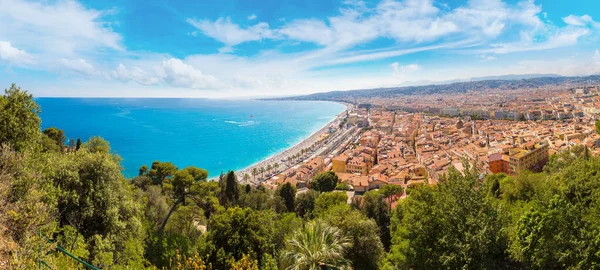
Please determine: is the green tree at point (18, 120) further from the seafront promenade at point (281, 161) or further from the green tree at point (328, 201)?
the seafront promenade at point (281, 161)

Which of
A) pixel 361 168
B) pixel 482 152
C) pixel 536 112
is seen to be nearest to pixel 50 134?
pixel 361 168

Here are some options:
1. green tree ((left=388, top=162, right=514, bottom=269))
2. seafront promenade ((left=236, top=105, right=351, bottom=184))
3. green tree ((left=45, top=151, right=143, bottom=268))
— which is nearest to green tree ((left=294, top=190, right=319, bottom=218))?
green tree ((left=388, top=162, right=514, bottom=269))

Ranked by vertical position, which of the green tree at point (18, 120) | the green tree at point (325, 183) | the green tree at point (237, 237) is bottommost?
the green tree at point (325, 183)

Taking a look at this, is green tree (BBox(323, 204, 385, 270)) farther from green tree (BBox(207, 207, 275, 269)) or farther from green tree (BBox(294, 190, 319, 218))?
green tree (BBox(294, 190, 319, 218))

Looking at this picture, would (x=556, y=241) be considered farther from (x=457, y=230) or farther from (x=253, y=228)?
(x=253, y=228)

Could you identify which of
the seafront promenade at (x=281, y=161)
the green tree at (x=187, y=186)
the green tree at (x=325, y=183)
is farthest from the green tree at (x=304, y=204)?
the seafront promenade at (x=281, y=161)

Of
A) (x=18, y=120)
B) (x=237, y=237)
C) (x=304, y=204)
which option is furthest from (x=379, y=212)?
(x=18, y=120)
